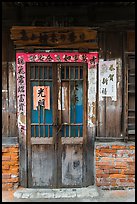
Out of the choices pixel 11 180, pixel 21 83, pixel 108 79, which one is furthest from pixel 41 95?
pixel 11 180

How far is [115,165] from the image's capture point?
20.3 ft

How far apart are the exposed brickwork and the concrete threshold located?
0.77 ft

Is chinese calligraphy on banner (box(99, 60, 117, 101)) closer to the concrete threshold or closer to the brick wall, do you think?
the brick wall

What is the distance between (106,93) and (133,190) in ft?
7.21

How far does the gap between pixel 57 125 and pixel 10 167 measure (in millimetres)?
1386

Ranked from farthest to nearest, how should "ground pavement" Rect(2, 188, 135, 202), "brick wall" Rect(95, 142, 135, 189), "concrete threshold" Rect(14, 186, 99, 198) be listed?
"brick wall" Rect(95, 142, 135, 189) → "concrete threshold" Rect(14, 186, 99, 198) → "ground pavement" Rect(2, 188, 135, 202)

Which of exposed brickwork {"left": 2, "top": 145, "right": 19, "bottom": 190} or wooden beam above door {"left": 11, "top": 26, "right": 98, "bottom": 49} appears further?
exposed brickwork {"left": 2, "top": 145, "right": 19, "bottom": 190}

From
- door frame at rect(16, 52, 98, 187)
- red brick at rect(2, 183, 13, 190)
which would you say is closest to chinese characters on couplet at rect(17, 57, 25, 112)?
door frame at rect(16, 52, 98, 187)

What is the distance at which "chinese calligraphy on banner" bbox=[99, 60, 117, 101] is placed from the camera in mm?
6125

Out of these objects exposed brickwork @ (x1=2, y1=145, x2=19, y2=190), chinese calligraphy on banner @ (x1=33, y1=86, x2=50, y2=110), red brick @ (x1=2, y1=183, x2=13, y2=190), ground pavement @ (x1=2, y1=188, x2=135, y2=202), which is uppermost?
chinese calligraphy on banner @ (x1=33, y1=86, x2=50, y2=110)

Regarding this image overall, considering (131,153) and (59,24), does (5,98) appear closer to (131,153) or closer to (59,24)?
(59,24)

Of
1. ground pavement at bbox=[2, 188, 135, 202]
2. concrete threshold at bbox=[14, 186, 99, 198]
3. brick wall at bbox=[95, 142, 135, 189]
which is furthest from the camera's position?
brick wall at bbox=[95, 142, 135, 189]

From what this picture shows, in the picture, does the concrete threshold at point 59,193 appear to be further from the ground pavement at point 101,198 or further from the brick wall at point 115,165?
the brick wall at point 115,165

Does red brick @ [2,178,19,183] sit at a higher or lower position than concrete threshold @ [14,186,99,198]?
higher
